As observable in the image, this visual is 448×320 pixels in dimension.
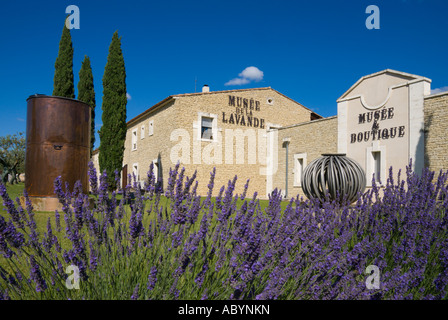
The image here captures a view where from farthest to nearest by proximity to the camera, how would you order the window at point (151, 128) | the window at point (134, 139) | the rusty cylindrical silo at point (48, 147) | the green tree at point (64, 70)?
1. the window at point (134, 139)
2. the window at point (151, 128)
3. the green tree at point (64, 70)
4. the rusty cylindrical silo at point (48, 147)

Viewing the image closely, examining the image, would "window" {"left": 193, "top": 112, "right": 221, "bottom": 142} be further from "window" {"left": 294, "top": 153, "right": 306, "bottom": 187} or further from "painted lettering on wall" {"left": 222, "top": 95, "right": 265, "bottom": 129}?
"window" {"left": 294, "top": 153, "right": 306, "bottom": 187}

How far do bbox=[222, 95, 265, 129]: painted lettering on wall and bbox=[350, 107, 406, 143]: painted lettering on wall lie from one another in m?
6.18

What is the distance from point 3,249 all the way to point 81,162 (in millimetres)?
6385

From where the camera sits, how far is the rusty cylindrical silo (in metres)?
7.22

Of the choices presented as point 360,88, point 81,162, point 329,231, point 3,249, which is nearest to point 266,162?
point 360,88

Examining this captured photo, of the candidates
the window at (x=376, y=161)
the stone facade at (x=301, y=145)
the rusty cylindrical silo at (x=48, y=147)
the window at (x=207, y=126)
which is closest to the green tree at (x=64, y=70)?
the window at (x=207, y=126)

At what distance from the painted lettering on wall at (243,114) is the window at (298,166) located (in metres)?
3.33

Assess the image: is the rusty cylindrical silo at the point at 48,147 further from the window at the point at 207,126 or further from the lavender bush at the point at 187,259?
the window at the point at 207,126

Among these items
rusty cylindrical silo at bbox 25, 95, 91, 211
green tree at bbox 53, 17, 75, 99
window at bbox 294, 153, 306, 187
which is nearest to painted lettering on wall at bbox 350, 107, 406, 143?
window at bbox 294, 153, 306, 187

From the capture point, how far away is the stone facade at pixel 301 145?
15.7 meters

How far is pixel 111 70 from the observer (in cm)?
1603

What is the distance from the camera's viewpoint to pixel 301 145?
17062mm
